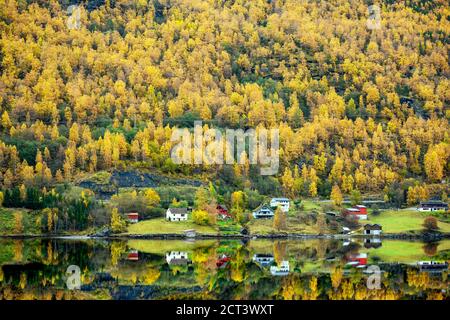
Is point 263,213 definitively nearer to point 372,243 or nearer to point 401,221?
point 401,221

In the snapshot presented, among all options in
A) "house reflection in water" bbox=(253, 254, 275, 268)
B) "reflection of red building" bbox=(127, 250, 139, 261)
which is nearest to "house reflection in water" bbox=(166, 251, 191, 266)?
"reflection of red building" bbox=(127, 250, 139, 261)

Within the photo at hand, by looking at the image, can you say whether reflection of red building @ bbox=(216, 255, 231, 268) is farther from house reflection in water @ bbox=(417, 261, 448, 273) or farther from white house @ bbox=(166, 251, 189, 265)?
house reflection in water @ bbox=(417, 261, 448, 273)

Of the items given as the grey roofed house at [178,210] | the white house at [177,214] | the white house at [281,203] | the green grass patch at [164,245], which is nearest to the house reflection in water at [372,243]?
the white house at [281,203]

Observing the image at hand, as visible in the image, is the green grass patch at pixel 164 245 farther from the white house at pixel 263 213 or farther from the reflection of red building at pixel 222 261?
the white house at pixel 263 213

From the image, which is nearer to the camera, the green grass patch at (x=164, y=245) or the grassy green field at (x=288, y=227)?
the green grass patch at (x=164, y=245)

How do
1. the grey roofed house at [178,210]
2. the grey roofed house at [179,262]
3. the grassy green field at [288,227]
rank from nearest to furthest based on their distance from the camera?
the grey roofed house at [179,262] < the grassy green field at [288,227] < the grey roofed house at [178,210]

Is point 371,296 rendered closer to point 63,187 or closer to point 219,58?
point 63,187
